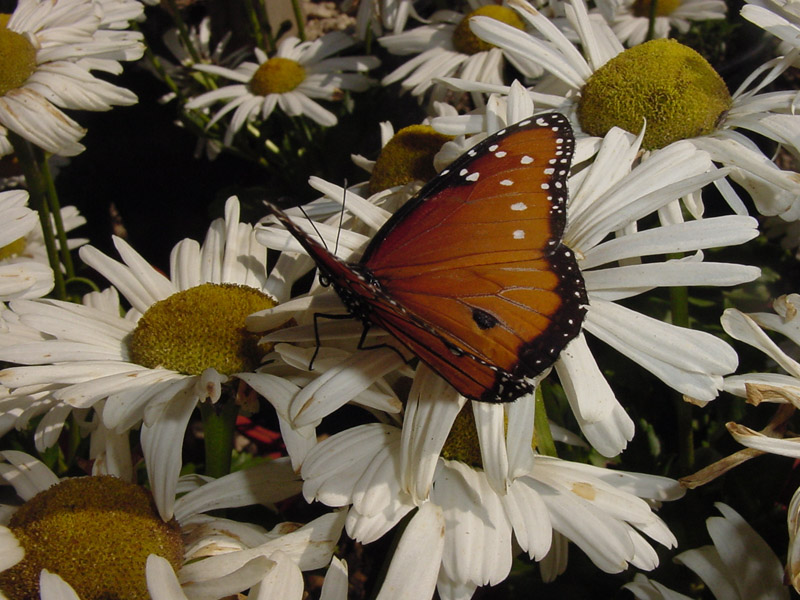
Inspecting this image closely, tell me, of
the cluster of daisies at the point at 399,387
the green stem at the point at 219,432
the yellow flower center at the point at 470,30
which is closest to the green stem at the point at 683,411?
the cluster of daisies at the point at 399,387

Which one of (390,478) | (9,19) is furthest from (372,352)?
(9,19)

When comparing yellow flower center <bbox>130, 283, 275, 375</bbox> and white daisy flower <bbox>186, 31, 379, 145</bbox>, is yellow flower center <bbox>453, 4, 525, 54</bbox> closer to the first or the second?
white daisy flower <bbox>186, 31, 379, 145</bbox>

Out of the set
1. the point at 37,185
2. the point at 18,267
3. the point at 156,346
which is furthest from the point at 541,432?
the point at 37,185

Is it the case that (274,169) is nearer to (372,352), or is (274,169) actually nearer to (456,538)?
(372,352)

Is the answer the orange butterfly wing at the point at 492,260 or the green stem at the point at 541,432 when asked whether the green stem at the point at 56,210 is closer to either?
the orange butterfly wing at the point at 492,260

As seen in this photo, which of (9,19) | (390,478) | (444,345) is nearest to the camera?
(444,345)

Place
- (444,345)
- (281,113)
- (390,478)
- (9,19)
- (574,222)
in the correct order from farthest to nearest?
(281,113) → (9,19) → (574,222) → (390,478) → (444,345)
